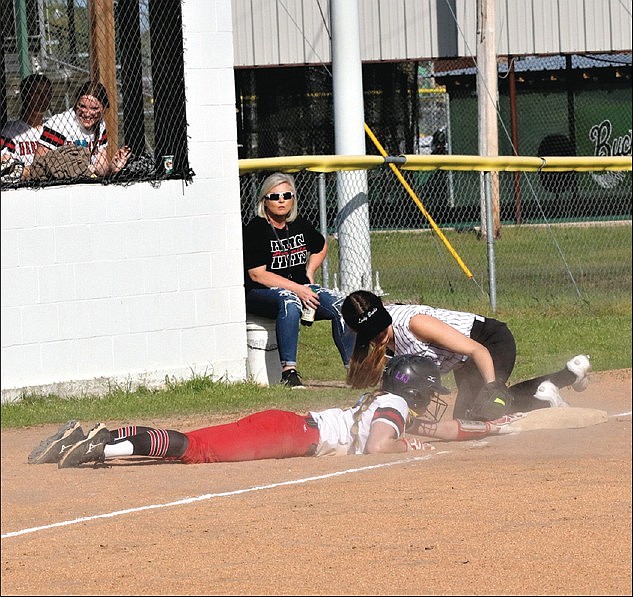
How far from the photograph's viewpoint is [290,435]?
7523 millimetres

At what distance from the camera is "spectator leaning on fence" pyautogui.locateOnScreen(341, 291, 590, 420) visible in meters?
7.91

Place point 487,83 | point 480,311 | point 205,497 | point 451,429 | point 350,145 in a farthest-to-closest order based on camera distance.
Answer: point 487,83 → point 480,311 → point 350,145 → point 451,429 → point 205,497

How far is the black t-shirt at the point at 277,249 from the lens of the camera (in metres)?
10.6

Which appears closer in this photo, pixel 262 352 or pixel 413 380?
pixel 413 380

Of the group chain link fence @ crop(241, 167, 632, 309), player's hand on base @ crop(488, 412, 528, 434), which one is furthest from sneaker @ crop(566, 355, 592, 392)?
chain link fence @ crop(241, 167, 632, 309)

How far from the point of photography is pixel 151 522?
6.00m

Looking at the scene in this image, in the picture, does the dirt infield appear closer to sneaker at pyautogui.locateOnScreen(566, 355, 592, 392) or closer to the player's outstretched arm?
the player's outstretched arm

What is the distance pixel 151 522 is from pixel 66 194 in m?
4.31

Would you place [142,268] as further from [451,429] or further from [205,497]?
[205,497]

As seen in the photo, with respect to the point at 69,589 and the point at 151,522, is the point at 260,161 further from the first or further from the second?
the point at 69,589

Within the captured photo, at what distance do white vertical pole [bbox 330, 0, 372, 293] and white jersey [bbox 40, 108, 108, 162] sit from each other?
3.70m

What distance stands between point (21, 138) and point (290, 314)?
2500 mm

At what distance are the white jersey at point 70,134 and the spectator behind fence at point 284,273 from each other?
1404 mm

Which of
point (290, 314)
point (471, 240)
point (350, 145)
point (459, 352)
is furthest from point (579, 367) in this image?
point (471, 240)
